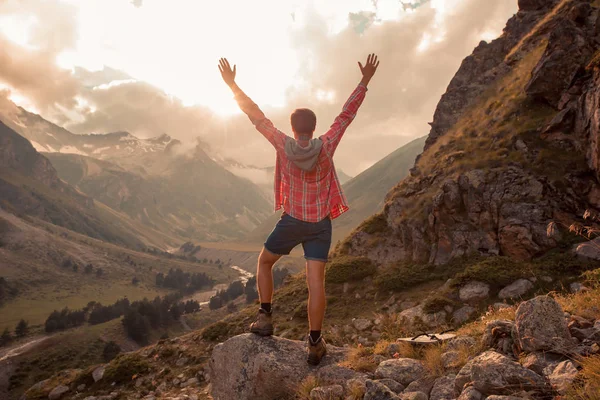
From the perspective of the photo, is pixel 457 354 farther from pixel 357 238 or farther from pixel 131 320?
pixel 131 320

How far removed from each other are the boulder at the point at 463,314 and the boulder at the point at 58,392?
19.1 metres

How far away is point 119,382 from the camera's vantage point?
1592 cm

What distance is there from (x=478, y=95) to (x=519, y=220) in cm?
1906

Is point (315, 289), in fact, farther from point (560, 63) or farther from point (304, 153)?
point (560, 63)

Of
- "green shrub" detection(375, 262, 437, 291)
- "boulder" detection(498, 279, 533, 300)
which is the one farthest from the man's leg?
"green shrub" detection(375, 262, 437, 291)

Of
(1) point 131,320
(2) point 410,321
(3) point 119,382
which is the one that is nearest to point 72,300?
(1) point 131,320

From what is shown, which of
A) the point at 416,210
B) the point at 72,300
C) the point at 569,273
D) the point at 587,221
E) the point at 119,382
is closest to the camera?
the point at 569,273

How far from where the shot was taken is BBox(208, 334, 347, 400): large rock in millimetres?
5723

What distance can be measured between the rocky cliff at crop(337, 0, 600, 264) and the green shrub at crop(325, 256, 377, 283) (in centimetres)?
116

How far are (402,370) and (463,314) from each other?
8656mm

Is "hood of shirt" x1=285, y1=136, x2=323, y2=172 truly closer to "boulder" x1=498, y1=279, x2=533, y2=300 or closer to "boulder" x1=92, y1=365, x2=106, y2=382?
"boulder" x1=498, y1=279, x2=533, y2=300

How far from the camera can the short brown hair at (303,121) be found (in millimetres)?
5633

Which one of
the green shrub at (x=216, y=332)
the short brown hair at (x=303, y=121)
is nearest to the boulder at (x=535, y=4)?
the short brown hair at (x=303, y=121)

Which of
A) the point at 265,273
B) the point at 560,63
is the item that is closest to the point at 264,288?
the point at 265,273
